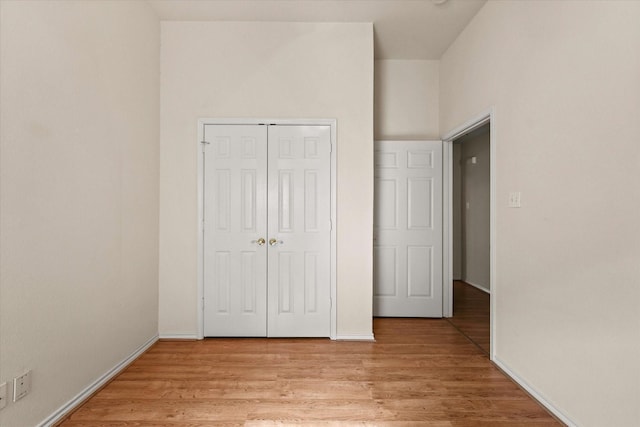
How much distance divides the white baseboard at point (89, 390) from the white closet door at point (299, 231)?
1.18 metres

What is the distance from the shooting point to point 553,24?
206 cm

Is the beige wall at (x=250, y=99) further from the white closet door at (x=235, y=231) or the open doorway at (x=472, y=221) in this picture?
the open doorway at (x=472, y=221)

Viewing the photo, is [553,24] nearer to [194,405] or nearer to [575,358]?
[575,358]

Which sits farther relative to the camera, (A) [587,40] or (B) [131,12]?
(B) [131,12]

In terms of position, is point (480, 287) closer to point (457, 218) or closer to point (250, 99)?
point (457, 218)

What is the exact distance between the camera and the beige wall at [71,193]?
1.67m

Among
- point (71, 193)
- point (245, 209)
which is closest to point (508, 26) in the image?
point (245, 209)

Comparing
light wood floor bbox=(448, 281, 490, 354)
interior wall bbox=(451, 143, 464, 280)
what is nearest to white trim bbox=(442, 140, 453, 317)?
light wood floor bbox=(448, 281, 490, 354)

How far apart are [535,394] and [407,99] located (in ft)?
10.6

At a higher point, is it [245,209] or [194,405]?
[245,209]

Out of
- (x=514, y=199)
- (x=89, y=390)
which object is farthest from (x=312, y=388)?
(x=514, y=199)

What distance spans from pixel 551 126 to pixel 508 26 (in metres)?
1.00

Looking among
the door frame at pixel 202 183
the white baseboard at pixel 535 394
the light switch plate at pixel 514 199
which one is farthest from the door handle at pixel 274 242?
the white baseboard at pixel 535 394

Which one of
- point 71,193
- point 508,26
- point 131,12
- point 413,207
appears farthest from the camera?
point 413,207
